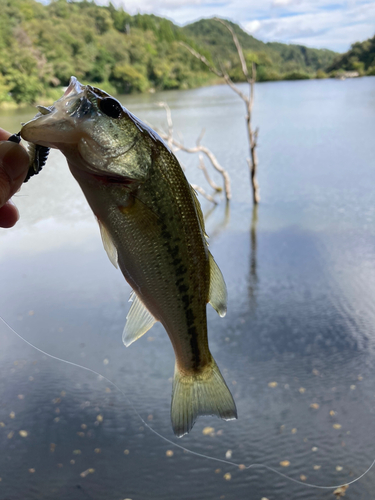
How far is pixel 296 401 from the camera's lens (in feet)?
7.62

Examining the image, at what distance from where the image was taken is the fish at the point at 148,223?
53cm

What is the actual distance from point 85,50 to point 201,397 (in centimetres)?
679

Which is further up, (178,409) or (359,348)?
(178,409)

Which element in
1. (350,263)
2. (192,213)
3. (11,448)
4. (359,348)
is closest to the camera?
(192,213)

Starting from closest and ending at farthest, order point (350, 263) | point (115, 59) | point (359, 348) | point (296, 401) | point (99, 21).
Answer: point (296, 401), point (359, 348), point (350, 263), point (99, 21), point (115, 59)

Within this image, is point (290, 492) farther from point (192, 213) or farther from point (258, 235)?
point (258, 235)

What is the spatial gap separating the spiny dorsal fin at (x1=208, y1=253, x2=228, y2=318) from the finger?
539 mm

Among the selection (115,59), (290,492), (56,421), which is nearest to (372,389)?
(290,492)

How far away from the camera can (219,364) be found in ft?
8.66

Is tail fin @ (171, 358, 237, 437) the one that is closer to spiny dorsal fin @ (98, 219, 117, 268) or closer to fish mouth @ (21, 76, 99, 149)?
spiny dorsal fin @ (98, 219, 117, 268)

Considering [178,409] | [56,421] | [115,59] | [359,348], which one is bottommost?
[359,348]

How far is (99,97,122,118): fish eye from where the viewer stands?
0.54 m

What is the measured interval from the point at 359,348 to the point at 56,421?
6.81 feet

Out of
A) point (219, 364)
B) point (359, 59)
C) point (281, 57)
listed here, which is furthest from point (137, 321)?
point (281, 57)
